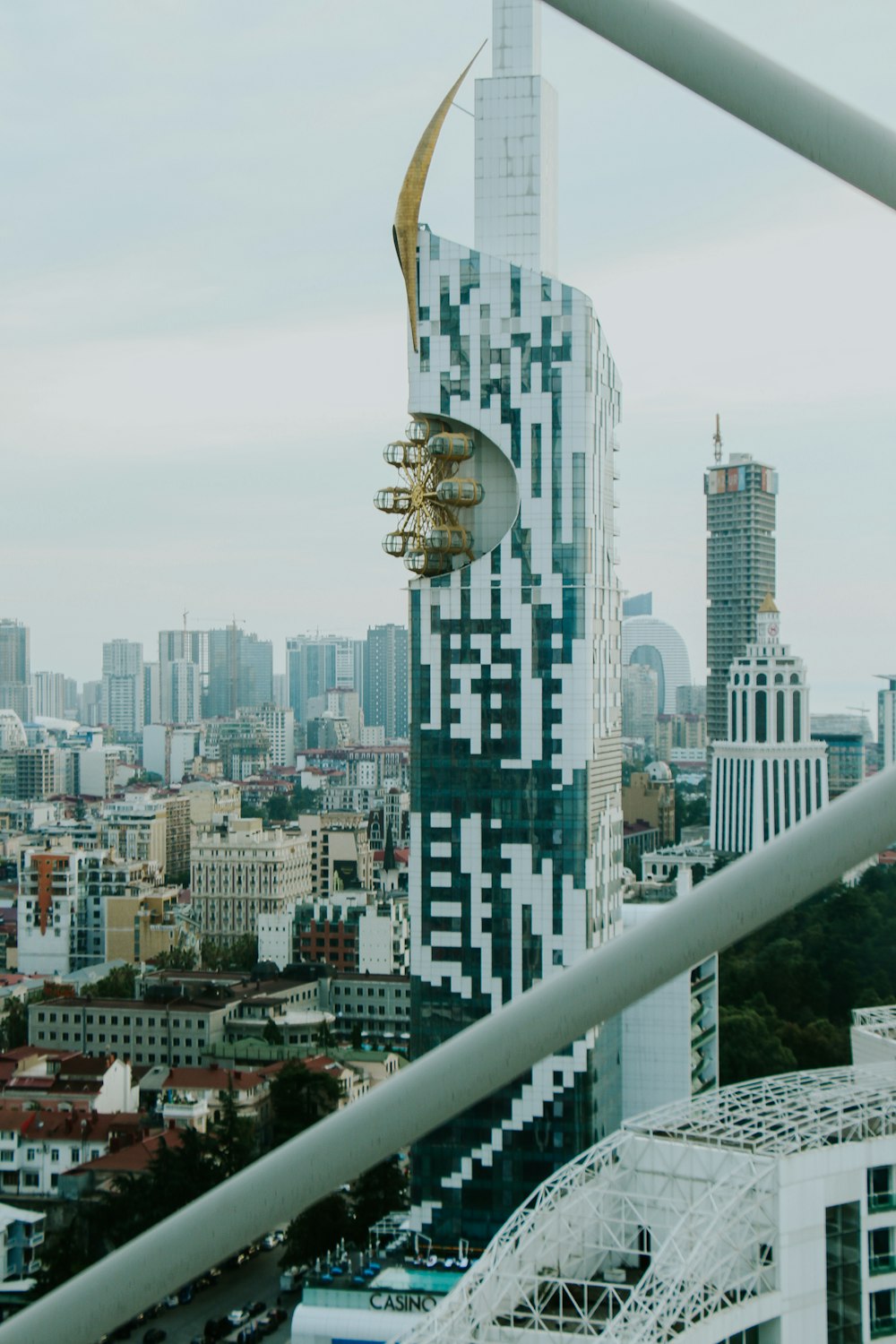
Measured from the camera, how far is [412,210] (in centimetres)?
486

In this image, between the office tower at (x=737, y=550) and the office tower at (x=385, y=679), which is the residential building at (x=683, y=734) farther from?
the office tower at (x=385, y=679)

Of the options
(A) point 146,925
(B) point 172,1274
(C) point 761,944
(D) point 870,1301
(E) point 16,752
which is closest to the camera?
(B) point 172,1274

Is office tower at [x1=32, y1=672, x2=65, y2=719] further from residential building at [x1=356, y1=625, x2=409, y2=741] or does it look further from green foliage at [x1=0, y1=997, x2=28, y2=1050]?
green foliage at [x1=0, y1=997, x2=28, y2=1050]

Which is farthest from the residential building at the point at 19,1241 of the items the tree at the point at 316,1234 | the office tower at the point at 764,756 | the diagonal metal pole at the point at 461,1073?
the office tower at the point at 764,756

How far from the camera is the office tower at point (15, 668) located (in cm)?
2486

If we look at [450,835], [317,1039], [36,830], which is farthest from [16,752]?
[450,835]

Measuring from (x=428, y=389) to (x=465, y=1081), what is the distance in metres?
4.75

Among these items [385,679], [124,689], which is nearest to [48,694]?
[124,689]

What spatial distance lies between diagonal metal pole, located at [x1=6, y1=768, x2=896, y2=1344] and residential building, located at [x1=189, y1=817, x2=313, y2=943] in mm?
10992

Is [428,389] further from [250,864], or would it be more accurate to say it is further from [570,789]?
[250,864]

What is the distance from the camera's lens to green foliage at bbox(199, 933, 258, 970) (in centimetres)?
979

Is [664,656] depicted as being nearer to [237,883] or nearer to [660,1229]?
[237,883]

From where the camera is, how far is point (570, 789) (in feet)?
15.5

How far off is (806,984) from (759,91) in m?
6.83
